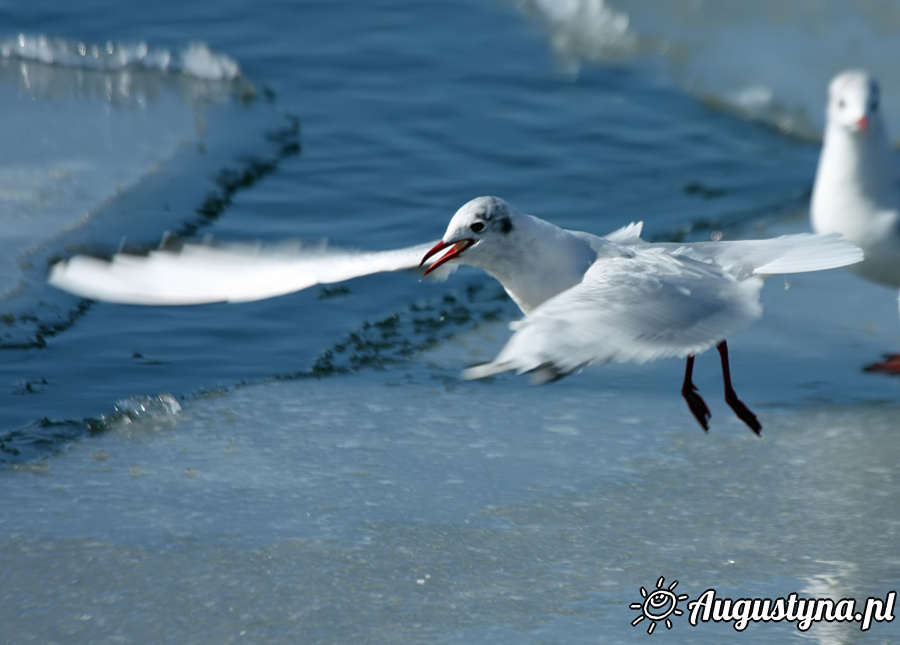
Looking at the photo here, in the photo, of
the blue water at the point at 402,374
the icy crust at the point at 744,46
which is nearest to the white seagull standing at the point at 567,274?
the blue water at the point at 402,374

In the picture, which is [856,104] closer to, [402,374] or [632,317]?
[402,374]

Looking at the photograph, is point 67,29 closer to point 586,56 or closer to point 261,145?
point 261,145

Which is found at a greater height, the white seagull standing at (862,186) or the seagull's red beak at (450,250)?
the white seagull standing at (862,186)

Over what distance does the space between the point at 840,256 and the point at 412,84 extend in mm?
4426

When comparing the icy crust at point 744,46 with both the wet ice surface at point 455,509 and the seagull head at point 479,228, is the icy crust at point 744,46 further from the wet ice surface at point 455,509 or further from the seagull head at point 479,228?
the seagull head at point 479,228

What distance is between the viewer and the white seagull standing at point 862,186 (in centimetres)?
449

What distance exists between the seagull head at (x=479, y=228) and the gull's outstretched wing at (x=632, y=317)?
0.27m

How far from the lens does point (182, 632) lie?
284 cm

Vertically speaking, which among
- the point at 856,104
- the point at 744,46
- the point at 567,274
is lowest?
the point at 567,274

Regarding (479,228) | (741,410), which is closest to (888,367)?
(741,410)

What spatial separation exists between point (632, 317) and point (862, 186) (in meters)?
2.07

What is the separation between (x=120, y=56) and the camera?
25.0ft

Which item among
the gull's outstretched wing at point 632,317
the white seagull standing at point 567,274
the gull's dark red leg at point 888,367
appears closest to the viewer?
the gull's outstretched wing at point 632,317

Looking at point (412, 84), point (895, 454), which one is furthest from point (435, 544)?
point (412, 84)
